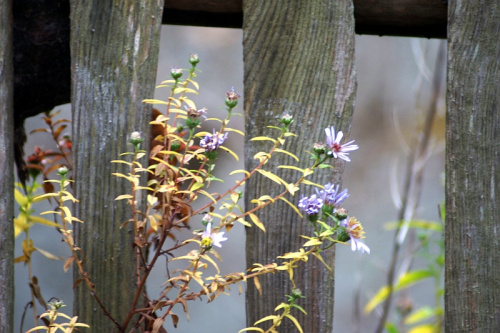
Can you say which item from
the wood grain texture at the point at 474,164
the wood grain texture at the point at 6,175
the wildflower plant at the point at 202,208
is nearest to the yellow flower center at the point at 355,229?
the wildflower plant at the point at 202,208

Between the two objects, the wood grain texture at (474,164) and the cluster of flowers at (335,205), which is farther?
the wood grain texture at (474,164)

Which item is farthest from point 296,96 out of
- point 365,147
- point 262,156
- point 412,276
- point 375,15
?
point 365,147

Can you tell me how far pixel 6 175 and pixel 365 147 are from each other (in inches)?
115

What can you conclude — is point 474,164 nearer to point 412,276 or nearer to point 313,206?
point 313,206

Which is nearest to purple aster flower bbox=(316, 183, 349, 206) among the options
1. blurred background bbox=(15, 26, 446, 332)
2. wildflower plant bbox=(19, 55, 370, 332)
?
wildflower plant bbox=(19, 55, 370, 332)

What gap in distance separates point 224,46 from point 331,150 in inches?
104

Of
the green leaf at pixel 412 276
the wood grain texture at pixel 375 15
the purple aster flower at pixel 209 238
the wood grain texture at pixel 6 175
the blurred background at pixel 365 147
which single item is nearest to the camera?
the purple aster flower at pixel 209 238

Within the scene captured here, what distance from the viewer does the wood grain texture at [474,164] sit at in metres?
1.44

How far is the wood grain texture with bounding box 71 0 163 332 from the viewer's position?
1411 mm

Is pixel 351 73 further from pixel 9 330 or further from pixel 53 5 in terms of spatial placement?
pixel 9 330

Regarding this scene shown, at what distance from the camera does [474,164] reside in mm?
1438

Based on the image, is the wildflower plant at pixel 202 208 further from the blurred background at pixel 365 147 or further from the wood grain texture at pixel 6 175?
the blurred background at pixel 365 147

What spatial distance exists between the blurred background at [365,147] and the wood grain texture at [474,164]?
2211 millimetres

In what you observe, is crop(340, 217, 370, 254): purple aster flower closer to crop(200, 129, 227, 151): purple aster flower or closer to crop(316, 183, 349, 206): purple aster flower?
crop(316, 183, 349, 206): purple aster flower
